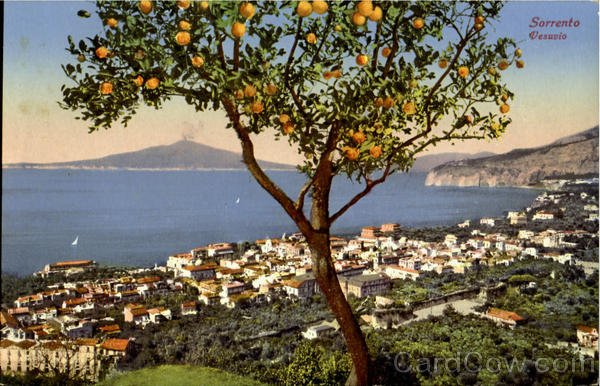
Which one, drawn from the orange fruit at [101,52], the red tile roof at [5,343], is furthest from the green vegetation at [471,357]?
the orange fruit at [101,52]

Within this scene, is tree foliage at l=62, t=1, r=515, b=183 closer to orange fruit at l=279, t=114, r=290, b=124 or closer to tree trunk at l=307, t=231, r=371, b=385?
orange fruit at l=279, t=114, r=290, b=124

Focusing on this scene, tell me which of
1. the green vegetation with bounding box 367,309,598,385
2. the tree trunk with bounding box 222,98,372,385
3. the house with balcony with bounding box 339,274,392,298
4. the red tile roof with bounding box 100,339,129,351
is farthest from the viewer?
the house with balcony with bounding box 339,274,392,298

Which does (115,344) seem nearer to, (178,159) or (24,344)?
(24,344)

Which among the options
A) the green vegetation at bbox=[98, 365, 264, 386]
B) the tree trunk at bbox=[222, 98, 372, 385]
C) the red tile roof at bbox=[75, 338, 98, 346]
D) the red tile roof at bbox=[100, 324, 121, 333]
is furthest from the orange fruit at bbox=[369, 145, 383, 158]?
the red tile roof at bbox=[75, 338, 98, 346]

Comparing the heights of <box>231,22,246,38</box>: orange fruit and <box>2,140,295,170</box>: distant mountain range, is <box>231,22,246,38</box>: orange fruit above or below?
above

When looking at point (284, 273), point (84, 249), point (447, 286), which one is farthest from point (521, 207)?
point (84, 249)

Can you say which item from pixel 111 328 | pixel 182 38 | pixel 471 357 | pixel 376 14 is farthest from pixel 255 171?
pixel 471 357

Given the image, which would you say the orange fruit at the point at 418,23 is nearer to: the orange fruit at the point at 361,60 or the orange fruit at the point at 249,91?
the orange fruit at the point at 361,60

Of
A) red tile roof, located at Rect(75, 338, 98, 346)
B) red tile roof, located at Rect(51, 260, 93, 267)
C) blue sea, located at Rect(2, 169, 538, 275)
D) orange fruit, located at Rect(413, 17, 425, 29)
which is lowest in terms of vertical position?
red tile roof, located at Rect(75, 338, 98, 346)
